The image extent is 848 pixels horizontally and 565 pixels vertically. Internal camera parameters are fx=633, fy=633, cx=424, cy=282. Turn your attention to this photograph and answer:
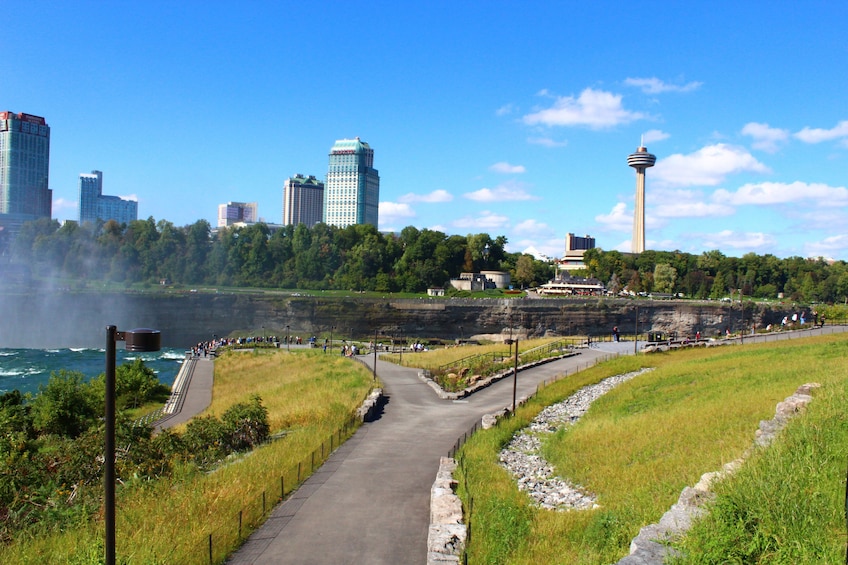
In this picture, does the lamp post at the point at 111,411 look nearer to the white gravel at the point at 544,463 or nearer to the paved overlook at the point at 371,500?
the paved overlook at the point at 371,500

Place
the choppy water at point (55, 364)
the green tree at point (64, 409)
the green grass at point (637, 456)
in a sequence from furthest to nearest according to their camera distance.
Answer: the choppy water at point (55, 364), the green tree at point (64, 409), the green grass at point (637, 456)

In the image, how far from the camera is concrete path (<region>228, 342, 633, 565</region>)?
1113 cm

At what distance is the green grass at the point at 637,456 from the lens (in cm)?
1110

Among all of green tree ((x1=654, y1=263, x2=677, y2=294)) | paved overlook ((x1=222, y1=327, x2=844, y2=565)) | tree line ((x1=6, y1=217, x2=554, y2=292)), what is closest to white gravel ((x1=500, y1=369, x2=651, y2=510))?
paved overlook ((x1=222, y1=327, x2=844, y2=565))

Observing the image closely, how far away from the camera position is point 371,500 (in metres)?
13.8

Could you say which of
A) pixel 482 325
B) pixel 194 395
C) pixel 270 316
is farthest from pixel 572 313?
pixel 194 395

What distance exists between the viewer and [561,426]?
23391 mm

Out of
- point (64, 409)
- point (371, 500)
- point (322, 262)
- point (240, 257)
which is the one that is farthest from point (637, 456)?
point (240, 257)

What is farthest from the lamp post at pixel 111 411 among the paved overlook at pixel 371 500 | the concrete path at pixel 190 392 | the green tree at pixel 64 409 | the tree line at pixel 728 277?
the tree line at pixel 728 277

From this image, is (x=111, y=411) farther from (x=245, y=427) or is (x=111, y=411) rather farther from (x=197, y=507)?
(x=245, y=427)

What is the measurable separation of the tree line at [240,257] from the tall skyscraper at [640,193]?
242ft

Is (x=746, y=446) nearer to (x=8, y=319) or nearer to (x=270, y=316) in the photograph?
(x=270, y=316)

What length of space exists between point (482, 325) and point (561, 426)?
69.9 meters

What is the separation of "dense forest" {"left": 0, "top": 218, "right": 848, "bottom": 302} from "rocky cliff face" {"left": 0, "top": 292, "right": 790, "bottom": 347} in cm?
2707
